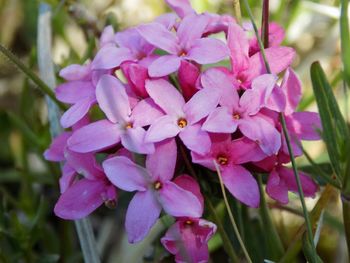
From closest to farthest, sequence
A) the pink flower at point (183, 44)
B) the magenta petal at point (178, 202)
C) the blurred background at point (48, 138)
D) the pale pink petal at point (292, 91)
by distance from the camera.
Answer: the magenta petal at point (178, 202), the pink flower at point (183, 44), the pale pink petal at point (292, 91), the blurred background at point (48, 138)

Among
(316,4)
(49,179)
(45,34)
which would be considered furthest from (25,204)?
(316,4)

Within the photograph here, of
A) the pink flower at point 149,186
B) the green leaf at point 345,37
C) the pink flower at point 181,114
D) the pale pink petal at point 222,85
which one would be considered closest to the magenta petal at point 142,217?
the pink flower at point 149,186

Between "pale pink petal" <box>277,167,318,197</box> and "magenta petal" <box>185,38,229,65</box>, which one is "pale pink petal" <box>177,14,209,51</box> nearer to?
"magenta petal" <box>185,38,229,65</box>

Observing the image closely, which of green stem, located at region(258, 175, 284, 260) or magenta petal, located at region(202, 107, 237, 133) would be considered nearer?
magenta petal, located at region(202, 107, 237, 133)

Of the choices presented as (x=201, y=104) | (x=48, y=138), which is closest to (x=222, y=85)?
(x=201, y=104)

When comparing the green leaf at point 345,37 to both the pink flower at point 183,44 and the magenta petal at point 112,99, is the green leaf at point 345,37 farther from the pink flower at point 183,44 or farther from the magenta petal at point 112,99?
the magenta petal at point 112,99

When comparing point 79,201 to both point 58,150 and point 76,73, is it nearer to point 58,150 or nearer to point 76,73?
point 58,150

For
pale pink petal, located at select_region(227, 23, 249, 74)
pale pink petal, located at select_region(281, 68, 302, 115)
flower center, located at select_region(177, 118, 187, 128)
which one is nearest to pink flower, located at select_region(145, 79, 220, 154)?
flower center, located at select_region(177, 118, 187, 128)

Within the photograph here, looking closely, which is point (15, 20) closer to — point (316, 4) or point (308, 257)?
point (316, 4)
